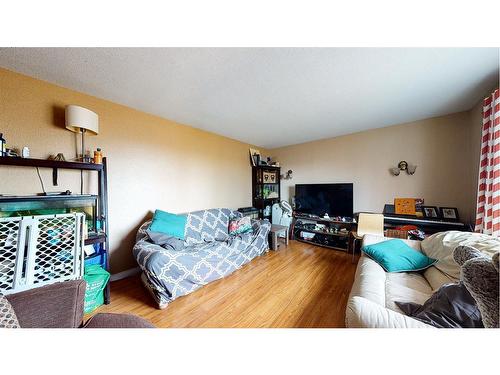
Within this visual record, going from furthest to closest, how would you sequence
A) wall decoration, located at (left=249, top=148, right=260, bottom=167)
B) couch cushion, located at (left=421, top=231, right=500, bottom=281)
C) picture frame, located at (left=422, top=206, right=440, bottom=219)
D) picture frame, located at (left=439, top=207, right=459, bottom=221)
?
wall decoration, located at (left=249, top=148, right=260, bottom=167), picture frame, located at (left=422, top=206, right=440, bottom=219), picture frame, located at (left=439, top=207, right=459, bottom=221), couch cushion, located at (left=421, top=231, right=500, bottom=281)

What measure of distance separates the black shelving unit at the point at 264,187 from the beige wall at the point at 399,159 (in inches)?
27.7

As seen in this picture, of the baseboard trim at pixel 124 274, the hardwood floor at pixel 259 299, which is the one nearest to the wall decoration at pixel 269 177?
the hardwood floor at pixel 259 299

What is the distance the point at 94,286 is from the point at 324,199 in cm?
346

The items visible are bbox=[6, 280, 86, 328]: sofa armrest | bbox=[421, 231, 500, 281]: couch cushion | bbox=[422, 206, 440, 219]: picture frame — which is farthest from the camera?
bbox=[422, 206, 440, 219]: picture frame

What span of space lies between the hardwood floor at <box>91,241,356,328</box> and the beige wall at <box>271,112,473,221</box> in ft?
5.09

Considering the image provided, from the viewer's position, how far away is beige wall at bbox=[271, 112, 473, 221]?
2.21 metres

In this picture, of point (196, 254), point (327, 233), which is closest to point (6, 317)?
point (196, 254)

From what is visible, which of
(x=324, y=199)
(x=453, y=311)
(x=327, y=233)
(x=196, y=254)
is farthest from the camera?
(x=324, y=199)

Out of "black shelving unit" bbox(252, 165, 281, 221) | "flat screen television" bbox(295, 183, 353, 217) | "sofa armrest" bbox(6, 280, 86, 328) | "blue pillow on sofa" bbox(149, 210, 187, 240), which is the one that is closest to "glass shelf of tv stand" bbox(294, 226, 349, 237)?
"flat screen television" bbox(295, 183, 353, 217)

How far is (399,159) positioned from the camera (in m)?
2.65

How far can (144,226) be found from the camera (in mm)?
2016

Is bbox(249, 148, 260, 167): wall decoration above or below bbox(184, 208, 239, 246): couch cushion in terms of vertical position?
above

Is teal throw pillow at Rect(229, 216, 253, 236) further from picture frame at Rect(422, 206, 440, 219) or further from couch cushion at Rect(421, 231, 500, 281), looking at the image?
picture frame at Rect(422, 206, 440, 219)

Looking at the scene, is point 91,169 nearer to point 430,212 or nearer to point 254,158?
point 254,158
